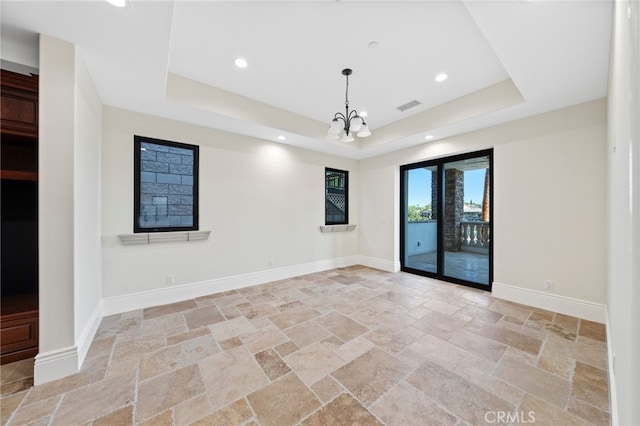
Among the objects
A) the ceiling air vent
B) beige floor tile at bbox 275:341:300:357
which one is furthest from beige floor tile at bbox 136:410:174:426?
the ceiling air vent

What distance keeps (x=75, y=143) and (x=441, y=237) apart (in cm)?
515

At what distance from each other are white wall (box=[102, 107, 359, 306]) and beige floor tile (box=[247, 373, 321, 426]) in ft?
7.99

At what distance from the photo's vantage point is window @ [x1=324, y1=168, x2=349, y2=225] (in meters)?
5.52

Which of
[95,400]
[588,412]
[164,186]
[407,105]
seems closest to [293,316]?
[95,400]

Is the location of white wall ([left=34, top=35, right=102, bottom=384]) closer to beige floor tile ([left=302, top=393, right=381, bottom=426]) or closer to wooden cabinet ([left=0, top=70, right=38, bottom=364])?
wooden cabinet ([left=0, top=70, right=38, bottom=364])

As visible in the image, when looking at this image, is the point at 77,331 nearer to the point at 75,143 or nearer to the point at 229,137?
the point at 75,143

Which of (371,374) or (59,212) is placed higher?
(59,212)

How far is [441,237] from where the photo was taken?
4516 mm

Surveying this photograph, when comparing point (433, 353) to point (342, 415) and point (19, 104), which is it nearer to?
point (342, 415)

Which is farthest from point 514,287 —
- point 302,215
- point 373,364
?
point 302,215

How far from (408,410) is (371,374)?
1.28 ft

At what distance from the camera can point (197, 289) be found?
12.0 ft

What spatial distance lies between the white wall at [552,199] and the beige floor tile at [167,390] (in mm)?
4184

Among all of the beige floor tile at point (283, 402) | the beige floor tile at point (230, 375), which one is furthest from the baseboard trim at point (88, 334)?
the beige floor tile at point (283, 402)
